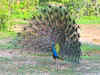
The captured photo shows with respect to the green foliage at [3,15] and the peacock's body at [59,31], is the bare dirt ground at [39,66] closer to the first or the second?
the peacock's body at [59,31]

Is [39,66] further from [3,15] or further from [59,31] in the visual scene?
[3,15]

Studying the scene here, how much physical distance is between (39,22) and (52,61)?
1465 mm

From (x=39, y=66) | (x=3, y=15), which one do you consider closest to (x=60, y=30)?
(x=39, y=66)

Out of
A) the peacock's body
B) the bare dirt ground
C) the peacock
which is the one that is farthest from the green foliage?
the peacock

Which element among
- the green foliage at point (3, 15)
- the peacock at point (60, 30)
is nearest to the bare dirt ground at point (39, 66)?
the peacock at point (60, 30)

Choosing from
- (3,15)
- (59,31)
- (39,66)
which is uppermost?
(59,31)

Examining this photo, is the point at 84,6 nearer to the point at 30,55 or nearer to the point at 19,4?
the point at 19,4

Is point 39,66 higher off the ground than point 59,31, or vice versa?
point 59,31

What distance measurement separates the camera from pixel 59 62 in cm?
1010

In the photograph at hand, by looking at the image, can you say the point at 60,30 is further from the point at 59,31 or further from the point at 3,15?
the point at 3,15

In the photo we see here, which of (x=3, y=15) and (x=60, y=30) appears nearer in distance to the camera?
(x=60, y=30)

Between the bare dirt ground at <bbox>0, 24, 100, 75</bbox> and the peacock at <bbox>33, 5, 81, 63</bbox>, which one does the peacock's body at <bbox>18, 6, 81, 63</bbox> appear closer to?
→ the peacock at <bbox>33, 5, 81, 63</bbox>

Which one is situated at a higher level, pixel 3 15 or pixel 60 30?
pixel 60 30

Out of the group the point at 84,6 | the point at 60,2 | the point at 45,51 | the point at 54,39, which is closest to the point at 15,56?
the point at 45,51
